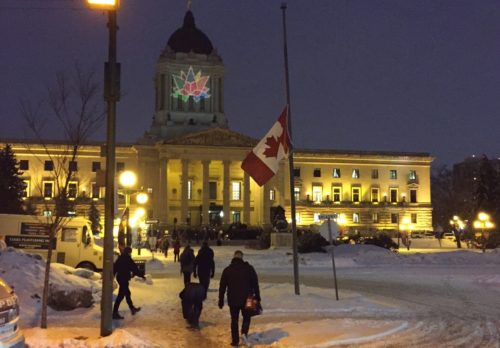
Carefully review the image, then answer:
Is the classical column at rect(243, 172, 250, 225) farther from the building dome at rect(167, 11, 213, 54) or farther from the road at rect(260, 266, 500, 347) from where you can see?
the road at rect(260, 266, 500, 347)

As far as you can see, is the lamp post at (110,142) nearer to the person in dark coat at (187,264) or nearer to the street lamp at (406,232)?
the person in dark coat at (187,264)

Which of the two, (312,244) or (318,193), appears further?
(318,193)

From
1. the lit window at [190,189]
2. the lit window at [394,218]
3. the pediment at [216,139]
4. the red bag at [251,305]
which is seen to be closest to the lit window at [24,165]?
the pediment at [216,139]

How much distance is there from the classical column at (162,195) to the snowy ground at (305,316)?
66.5 metres

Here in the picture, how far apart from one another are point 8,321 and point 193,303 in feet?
22.6

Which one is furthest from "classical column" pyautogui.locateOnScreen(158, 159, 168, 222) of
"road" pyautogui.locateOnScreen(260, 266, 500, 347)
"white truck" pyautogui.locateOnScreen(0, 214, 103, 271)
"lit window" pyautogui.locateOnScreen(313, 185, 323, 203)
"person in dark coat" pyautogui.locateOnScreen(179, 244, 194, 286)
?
"person in dark coat" pyautogui.locateOnScreen(179, 244, 194, 286)

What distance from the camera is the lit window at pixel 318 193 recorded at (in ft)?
348

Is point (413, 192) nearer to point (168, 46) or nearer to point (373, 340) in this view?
point (168, 46)

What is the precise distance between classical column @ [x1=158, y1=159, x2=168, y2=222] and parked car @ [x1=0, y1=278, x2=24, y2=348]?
277 ft

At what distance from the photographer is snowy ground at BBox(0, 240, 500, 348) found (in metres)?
11.3

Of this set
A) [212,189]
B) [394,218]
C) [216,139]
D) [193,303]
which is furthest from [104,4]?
[394,218]

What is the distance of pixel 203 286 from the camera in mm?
14789

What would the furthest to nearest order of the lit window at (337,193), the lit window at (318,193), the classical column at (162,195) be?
the lit window at (337,193)
the lit window at (318,193)
the classical column at (162,195)

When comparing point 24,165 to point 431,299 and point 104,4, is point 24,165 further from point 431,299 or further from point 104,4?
point 104,4
